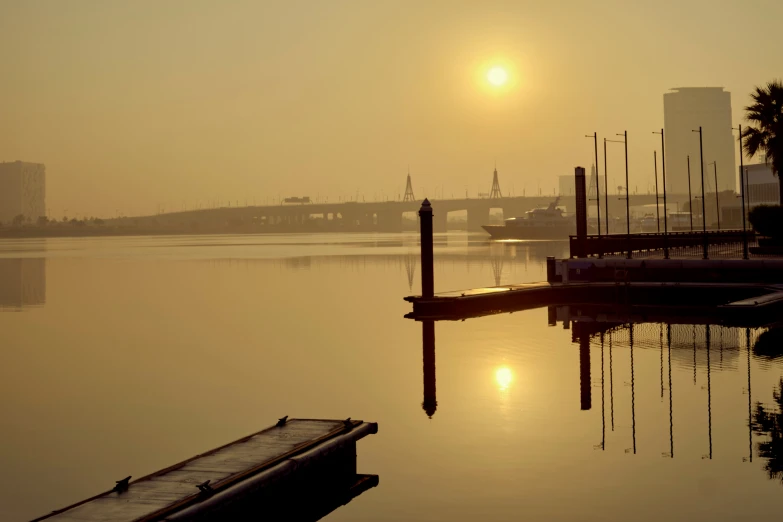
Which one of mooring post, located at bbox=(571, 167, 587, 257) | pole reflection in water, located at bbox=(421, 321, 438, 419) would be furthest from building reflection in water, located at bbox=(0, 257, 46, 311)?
mooring post, located at bbox=(571, 167, 587, 257)

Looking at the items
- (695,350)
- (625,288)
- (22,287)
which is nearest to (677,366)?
(695,350)

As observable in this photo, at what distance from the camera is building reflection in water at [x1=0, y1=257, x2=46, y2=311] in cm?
6067

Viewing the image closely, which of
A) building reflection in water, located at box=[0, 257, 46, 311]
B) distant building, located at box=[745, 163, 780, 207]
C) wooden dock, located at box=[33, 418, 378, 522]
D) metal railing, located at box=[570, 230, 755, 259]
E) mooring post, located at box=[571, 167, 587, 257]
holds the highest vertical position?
distant building, located at box=[745, 163, 780, 207]

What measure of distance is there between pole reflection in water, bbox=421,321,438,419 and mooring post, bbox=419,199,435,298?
7.14 feet

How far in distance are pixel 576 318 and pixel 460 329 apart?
6.10 meters

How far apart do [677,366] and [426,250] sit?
16.9m

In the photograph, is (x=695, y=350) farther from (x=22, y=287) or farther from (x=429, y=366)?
(x=22, y=287)

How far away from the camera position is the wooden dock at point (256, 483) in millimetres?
12820

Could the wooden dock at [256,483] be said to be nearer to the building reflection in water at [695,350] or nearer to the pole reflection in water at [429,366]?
the building reflection in water at [695,350]

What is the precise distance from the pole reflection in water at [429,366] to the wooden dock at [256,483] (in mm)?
6205

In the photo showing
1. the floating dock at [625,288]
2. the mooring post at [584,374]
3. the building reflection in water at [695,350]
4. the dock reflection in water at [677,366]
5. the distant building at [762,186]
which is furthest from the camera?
the distant building at [762,186]

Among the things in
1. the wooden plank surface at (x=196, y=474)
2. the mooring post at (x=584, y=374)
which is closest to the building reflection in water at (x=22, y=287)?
the mooring post at (x=584, y=374)

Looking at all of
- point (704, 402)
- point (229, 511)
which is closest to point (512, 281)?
point (704, 402)

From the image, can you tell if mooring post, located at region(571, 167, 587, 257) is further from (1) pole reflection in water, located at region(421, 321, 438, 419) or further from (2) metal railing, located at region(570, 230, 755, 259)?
(1) pole reflection in water, located at region(421, 321, 438, 419)
